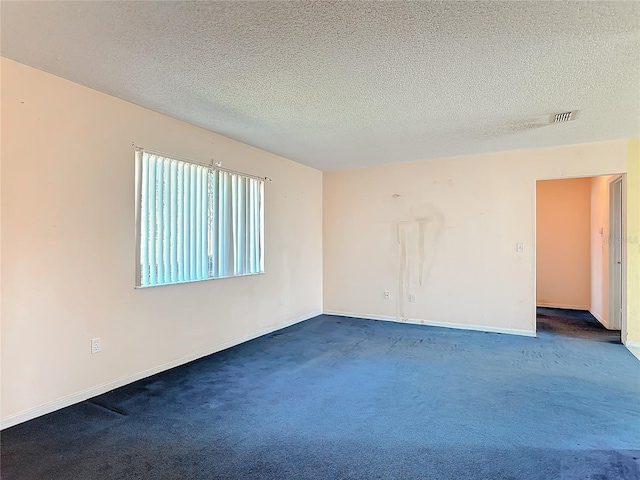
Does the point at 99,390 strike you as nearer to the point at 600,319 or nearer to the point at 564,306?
the point at 600,319

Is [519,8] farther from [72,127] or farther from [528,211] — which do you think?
[528,211]

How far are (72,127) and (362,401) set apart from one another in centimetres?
310

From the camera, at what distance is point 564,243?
6.63 metres

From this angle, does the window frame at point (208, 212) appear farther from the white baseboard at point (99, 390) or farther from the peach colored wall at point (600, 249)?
the peach colored wall at point (600, 249)

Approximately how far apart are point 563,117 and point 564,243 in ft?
13.3

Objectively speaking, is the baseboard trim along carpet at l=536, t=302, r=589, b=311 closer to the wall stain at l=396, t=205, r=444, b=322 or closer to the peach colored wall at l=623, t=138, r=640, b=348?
the peach colored wall at l=623, t=138, r=640, b=348

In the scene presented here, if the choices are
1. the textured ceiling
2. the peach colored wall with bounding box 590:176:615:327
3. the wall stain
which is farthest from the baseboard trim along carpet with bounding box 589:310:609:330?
the textured ceiling

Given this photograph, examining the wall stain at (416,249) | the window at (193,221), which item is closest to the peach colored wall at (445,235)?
the wall stain at (416,249)

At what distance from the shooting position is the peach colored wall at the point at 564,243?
6449 mm

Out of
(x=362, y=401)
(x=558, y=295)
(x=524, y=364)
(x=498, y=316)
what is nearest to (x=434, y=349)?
(x=524, y=364)

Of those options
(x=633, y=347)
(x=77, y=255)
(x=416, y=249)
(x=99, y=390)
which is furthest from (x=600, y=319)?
(x=77, y=255)

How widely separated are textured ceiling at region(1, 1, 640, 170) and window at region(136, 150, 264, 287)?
23.0 inches

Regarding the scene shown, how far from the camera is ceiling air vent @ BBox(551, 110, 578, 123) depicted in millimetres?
3355

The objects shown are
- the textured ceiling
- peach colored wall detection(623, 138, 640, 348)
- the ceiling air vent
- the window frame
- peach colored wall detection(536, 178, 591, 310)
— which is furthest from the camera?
peach colored wall detection(536, 178, 591, 310)
